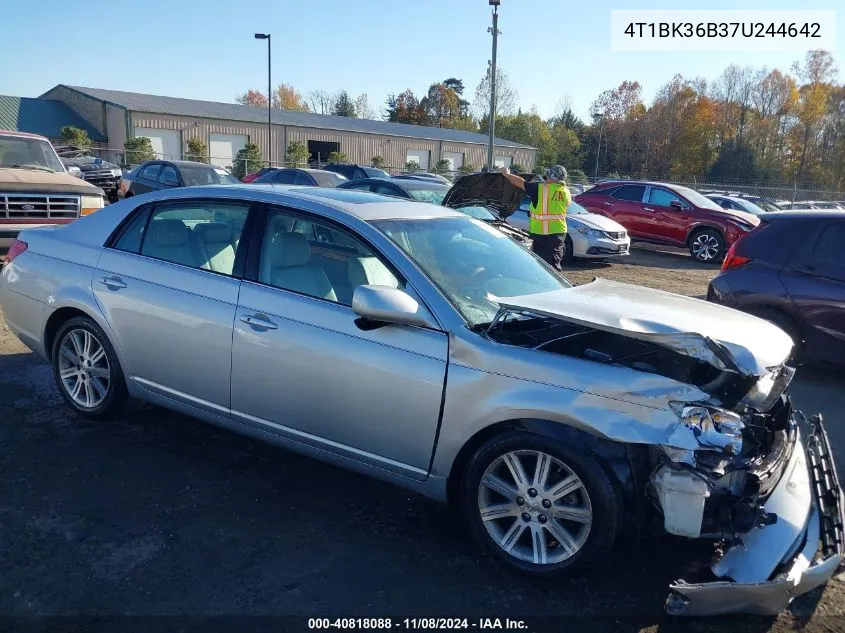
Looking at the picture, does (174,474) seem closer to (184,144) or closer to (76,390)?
(76,390)

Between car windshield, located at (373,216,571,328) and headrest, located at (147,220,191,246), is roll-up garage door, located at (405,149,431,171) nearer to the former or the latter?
headrest, located at (147,220,191,246)

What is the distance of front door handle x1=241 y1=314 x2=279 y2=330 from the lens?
373cm

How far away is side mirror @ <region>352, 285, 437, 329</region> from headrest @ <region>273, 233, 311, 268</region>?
2.44 feet

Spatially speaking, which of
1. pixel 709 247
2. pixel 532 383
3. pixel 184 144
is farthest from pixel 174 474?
pixel 184 144

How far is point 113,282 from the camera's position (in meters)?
4.46

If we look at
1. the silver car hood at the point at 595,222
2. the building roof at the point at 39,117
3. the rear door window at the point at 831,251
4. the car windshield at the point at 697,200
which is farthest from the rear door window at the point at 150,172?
the building roof at the point at 39,117

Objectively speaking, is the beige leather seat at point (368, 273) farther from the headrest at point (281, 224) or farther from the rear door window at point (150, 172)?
the rear door window at point (150, 172)

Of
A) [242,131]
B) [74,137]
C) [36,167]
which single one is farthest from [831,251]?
[242,131]

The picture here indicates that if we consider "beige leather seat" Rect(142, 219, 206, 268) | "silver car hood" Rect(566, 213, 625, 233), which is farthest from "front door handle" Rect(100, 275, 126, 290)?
"silver car hood" Rect(566, 213, 625, 233)

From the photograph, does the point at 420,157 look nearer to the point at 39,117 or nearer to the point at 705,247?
the point at 39,117

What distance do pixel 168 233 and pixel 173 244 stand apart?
0.11 meters

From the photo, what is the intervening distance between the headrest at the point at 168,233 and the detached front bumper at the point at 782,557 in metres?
3.40

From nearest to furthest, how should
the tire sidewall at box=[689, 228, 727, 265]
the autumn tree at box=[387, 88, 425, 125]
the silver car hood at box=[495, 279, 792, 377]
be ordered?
1. the silver car hood at box=[495, 279, 792, 377]
2. the tire sidewall at box=[689, 228, 727, 265]
3. the autumn tree at box=[387, 88, 425, 125]

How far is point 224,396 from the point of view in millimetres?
3971
